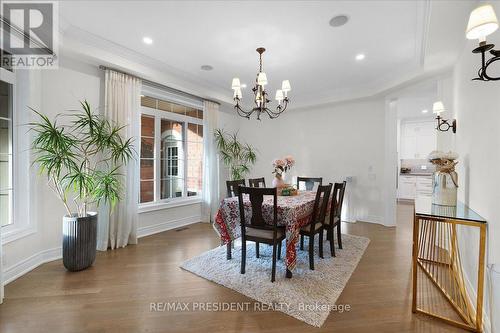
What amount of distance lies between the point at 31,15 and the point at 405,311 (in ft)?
15.6

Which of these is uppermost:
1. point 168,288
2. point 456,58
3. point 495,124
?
point 456,58

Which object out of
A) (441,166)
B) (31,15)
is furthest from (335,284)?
(31,15)

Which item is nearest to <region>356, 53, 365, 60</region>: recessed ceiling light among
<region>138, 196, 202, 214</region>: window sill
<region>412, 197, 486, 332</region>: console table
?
<region>412, 197, 486, 332</region>: console table

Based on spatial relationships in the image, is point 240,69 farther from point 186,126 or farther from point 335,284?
point 335,284

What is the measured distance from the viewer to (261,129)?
20.8ft

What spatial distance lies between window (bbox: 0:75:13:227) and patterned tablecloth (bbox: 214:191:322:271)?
246 cm

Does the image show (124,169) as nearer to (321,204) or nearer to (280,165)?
(280,165)

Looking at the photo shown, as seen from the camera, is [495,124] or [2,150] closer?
[495,124]

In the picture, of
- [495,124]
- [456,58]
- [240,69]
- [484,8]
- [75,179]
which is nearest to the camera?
[484,8]

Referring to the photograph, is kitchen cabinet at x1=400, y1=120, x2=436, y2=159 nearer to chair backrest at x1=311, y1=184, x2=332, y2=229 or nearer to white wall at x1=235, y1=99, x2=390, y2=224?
white wall at x1=235, y1=99, x2=390, y2=224

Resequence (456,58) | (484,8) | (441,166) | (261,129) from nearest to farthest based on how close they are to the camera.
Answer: (484,8)
(441,166)
(456,58)
(261,129)

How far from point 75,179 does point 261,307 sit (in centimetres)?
249

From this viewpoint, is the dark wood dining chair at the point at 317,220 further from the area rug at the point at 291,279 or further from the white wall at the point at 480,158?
the white wall at the point at 480,158

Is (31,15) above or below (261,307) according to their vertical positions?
above
